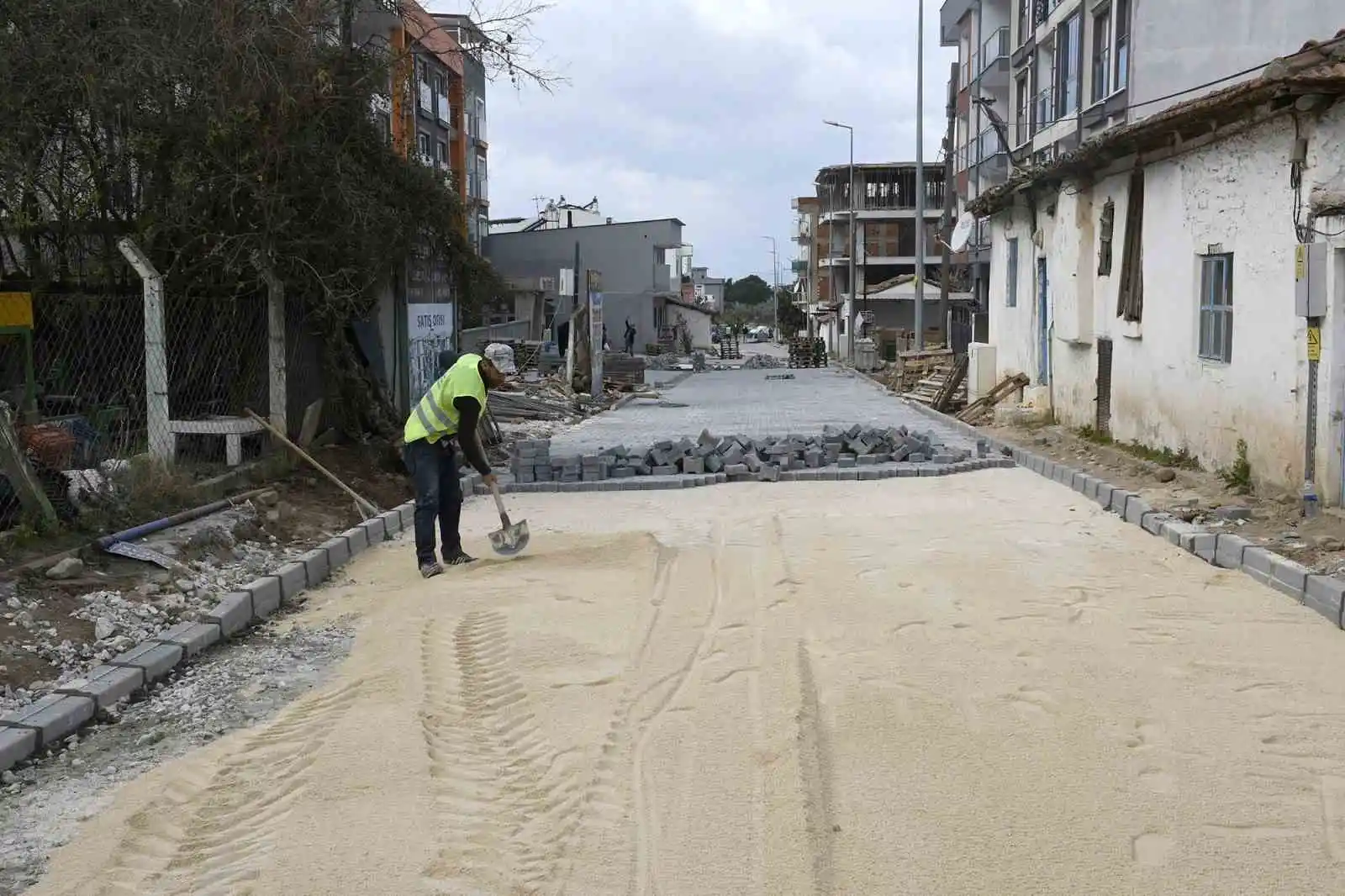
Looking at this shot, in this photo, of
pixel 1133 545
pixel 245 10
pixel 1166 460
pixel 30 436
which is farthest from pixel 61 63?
pixel 1166 460

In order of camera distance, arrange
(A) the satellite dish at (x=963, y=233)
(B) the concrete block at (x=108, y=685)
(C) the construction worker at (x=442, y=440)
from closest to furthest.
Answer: (B) the concrete block at (x=108, y=685)
(C) the construction worker at (x=442, y=440)
(A) the satellite dish at (x=963, y=233)

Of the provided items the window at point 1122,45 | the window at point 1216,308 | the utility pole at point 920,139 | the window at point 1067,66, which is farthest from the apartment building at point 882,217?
the window at point 1216,308

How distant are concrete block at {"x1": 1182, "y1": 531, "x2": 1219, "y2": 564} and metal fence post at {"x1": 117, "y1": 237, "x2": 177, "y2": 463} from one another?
7587 mm

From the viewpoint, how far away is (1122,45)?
82.8 feet

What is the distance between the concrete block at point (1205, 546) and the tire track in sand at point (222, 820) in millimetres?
5936

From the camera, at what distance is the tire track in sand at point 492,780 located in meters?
3.95

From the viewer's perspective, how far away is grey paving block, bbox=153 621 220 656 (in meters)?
6.64

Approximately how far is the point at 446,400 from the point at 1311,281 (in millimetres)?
6354

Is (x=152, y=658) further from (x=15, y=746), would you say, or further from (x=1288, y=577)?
(x=1288, y=577)

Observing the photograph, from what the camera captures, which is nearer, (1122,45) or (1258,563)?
(1258,563)

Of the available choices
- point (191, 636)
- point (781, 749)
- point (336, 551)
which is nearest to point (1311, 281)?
point (781, 749)

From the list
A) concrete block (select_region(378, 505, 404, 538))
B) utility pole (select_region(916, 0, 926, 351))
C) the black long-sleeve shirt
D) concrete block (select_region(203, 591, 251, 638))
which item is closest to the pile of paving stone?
concrete block (select_region(378, 505, 404, 538))

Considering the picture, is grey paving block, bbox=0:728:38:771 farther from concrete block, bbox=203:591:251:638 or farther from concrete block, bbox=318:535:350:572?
concrete block, bbox=318:535:350:572

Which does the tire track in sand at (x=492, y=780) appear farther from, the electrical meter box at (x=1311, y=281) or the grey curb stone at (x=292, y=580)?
the electrical meter box at (x=1311, y=281)
